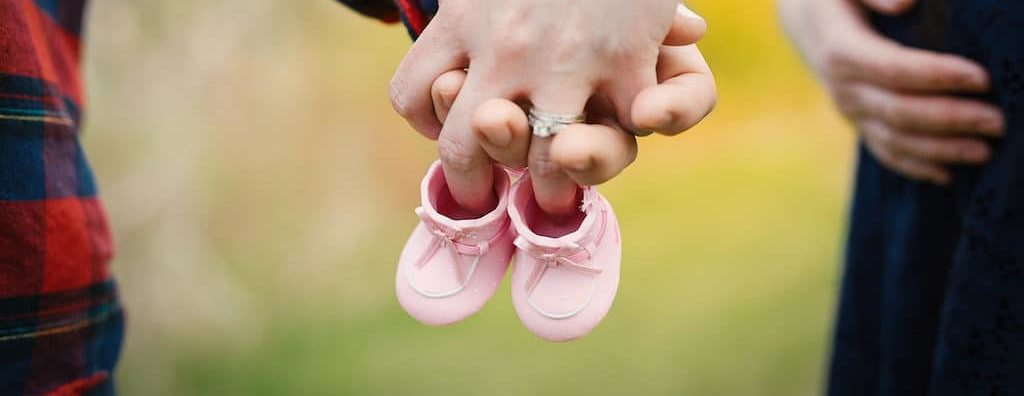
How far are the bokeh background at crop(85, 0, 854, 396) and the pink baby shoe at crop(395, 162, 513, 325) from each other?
1055 mm

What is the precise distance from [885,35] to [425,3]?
0.47 m

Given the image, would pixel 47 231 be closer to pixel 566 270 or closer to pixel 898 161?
pixel 566 270

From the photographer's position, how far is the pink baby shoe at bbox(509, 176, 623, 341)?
56 cm

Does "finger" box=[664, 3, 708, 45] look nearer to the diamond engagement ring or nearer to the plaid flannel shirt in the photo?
the diamond engagement ring

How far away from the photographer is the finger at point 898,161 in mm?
721

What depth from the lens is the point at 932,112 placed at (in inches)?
27.9

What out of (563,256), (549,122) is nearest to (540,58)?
→ (549,122)

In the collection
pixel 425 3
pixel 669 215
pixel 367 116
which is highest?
pixel 425 3

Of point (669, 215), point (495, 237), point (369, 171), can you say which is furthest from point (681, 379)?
point (495, 237)

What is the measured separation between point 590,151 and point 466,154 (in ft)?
0.30

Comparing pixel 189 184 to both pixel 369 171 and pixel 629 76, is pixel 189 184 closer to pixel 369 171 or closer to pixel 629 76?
pixel 369 171

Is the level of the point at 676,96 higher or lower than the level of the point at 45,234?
higher

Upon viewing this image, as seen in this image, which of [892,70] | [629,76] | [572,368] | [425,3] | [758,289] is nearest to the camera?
[629,76]

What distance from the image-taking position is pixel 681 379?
5.41 ft
